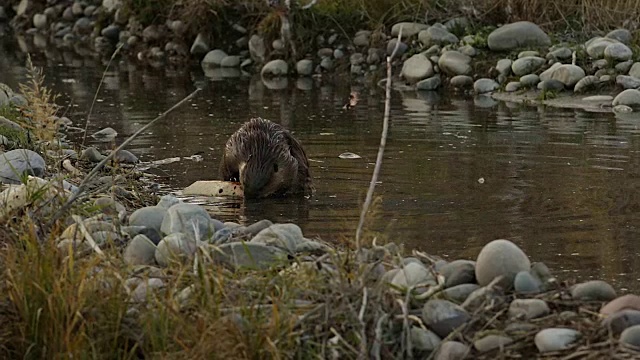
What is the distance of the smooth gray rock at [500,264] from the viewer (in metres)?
4.38

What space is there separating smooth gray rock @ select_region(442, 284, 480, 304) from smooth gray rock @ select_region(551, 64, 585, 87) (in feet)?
27.1

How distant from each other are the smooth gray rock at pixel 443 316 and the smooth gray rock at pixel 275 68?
1079 cm

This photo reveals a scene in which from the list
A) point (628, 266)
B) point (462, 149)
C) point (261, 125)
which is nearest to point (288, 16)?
point (462, 149)

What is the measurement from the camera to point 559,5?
13.9m

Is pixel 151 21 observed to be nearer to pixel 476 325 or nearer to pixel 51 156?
pixel 51 156

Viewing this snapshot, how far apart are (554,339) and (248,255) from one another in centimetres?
122

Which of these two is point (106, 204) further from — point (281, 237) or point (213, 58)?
point (213, 58)

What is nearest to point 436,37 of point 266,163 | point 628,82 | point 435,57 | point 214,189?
point 435,57

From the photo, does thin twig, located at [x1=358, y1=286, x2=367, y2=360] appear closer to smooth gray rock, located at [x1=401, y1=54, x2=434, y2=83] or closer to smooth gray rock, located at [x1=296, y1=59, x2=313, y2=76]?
smooth gray rock, located at [x1=401, y1=54, x2=434, y2=83]

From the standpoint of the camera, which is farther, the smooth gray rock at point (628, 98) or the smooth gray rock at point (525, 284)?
the smooth gray rock at point (628, 98)

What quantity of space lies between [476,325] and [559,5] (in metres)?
10.3

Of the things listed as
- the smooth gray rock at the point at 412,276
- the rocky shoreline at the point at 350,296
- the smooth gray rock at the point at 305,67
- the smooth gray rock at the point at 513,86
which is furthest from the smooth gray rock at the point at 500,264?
the smooth gray rock at the point at 305,67

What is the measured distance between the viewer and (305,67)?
48.3ft

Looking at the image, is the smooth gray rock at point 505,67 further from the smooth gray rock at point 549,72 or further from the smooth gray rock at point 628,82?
the smooth gray rock at point 628,82
